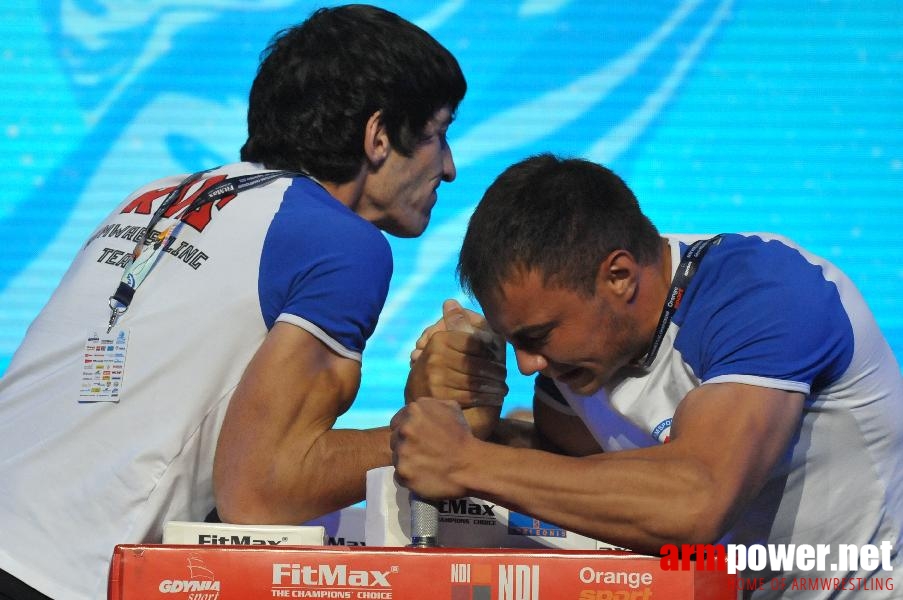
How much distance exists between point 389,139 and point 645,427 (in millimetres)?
736

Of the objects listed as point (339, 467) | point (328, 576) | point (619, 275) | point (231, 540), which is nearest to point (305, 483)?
point (339, 467)

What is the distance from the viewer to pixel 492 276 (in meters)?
1.62

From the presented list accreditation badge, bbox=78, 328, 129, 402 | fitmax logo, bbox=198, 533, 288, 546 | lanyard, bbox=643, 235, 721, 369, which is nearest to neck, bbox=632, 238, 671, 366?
lanyard, bbox=643, 235, 721, 369

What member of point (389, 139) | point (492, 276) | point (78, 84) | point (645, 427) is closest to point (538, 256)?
point (492, 276)

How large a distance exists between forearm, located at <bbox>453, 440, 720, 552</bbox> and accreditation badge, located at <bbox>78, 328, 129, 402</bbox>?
564 mm

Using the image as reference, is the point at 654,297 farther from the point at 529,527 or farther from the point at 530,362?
the point at 529,527

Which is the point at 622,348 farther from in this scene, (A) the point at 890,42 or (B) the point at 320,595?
(A) the point at 890,42

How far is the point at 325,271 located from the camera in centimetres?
164

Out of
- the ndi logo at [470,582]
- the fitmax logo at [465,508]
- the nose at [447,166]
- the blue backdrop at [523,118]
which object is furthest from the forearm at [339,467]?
the blue backdrop at [523,118]

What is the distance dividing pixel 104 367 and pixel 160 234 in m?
0.24

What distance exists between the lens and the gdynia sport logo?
174cm

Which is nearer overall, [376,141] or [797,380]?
[797,380]

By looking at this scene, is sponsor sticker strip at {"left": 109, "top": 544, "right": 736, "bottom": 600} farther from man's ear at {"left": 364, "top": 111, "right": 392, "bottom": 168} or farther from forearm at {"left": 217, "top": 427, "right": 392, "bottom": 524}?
man's ear at {"left": 364, "top": 111, "right": 392, "bottom": 168}

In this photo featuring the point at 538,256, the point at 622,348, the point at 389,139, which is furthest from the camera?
the point at 389,139
